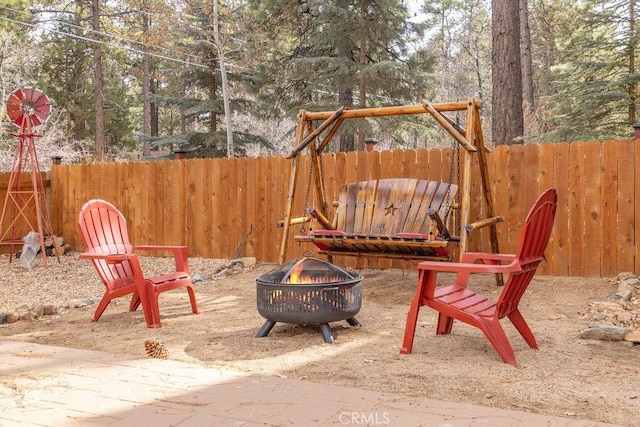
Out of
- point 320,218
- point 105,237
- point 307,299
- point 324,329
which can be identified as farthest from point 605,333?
point 105,237

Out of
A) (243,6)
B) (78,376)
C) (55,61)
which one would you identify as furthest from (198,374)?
(55,61)

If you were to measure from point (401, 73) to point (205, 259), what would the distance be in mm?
5686

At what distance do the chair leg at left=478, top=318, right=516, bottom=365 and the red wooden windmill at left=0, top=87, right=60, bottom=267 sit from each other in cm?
676

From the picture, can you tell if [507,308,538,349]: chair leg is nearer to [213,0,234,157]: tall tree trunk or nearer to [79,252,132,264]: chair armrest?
[79,252,132,264]: chair armrest

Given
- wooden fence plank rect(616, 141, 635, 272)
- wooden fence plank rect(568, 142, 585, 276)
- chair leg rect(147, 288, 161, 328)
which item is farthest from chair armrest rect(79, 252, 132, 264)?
wooden fence plank rect(616, 141, 635, 272)

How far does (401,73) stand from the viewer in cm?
1150

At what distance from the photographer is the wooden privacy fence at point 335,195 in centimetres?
565

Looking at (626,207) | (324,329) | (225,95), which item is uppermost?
(225,95)

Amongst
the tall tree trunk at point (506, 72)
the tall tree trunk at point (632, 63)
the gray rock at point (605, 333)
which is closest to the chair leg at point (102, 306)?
the gray rock at point (605, 333)

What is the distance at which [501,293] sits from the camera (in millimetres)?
3314

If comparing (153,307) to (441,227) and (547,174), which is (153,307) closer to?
(441,227)

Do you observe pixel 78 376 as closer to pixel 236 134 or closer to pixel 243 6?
pixel 236 134

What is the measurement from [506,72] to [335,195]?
282 cm

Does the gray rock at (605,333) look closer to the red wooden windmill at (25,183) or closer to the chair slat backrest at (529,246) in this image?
the chair slat backrest at (529,246)
